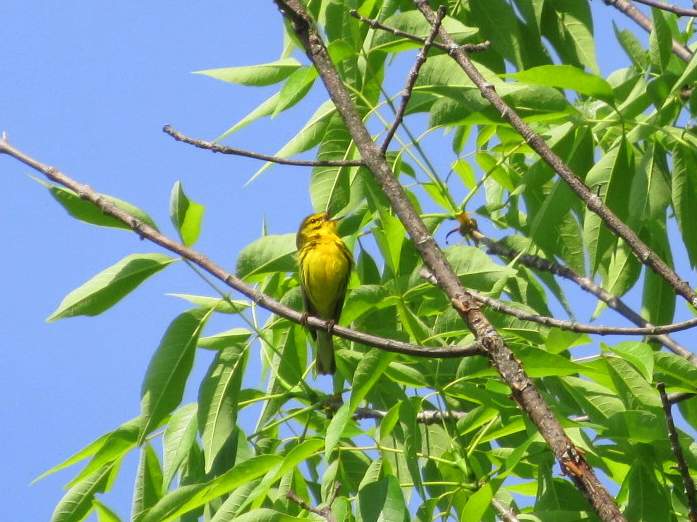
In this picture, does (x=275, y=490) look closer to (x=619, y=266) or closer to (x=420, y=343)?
(x=420, y=343)

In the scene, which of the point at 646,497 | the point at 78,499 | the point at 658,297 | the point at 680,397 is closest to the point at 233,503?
the point at 78,499

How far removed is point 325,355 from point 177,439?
922mm

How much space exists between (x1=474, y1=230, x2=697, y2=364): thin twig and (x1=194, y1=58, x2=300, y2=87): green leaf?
1.08 metres

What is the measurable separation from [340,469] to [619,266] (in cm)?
125

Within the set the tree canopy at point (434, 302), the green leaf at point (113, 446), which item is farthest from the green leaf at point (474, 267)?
the green leaf at point (113, 446)

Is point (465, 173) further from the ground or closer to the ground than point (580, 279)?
further from the ground

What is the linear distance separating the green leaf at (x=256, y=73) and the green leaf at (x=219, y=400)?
0.99 meters

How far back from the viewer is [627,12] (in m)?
4.74

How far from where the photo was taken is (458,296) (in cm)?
276

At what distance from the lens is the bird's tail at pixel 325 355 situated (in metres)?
4.24

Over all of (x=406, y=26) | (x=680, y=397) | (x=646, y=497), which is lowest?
(x=646, y=497)

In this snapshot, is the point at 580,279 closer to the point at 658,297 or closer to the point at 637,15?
the point at 658,297

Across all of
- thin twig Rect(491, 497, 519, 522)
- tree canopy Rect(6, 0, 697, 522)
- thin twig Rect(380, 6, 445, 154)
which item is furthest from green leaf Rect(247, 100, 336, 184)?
thin twig Rect(491, 497, 519, 522)

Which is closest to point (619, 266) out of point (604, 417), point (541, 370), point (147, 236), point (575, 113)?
point (575, 113)
